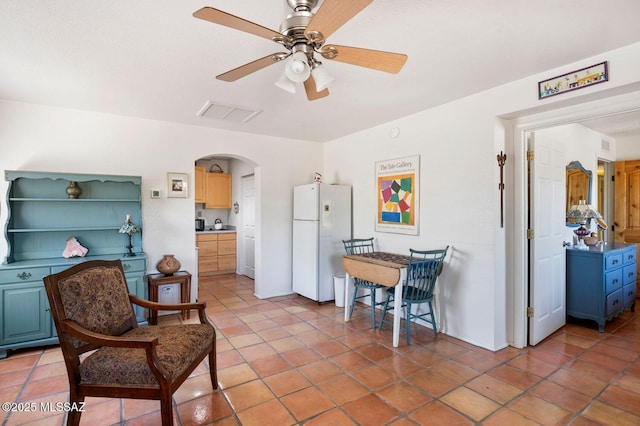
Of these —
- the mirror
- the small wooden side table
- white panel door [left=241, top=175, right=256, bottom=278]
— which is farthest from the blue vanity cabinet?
white panel door [left=241, top=175, right=256, bottom=278]

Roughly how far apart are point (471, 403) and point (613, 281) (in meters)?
2.56

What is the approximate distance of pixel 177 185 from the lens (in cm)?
392

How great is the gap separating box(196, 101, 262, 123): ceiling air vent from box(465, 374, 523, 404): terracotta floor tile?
313 cm

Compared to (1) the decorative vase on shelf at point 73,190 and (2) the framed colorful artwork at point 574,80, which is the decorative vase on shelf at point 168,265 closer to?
(1) the decorative vase on shelf at point 73,190

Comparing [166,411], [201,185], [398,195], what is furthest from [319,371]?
[201,185]

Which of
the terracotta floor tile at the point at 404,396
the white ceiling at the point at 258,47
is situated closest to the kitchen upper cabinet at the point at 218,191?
the white ceiling at the point at 258,47

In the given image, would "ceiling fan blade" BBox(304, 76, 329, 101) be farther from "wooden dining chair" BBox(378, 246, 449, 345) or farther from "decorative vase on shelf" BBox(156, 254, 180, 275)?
"decorative vase on shelf" BBox(156, 254, 180, 275)

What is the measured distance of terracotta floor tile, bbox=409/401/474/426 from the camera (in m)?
1.93

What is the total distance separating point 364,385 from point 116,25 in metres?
2.77

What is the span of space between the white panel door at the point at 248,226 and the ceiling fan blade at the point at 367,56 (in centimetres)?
415

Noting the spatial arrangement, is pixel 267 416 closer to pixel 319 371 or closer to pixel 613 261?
pixel 319 371

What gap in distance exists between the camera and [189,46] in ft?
6.87

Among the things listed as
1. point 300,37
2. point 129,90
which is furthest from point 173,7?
point 129,90

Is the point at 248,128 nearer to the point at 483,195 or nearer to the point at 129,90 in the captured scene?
the point at 129,90
